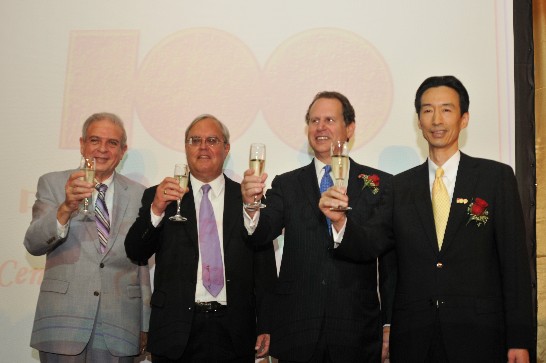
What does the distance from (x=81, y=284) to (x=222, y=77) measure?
167 centimetres

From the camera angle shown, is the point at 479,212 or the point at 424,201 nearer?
the point at 479,212

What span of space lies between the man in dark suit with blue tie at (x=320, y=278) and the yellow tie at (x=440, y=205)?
1.01 feet

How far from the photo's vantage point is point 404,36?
3.96m

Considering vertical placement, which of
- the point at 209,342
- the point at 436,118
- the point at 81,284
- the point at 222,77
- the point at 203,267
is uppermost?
the point at 222,77

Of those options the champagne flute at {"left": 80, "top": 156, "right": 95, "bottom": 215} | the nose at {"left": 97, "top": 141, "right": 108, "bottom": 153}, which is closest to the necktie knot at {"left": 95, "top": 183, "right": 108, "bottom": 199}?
the nose at {"left": 97, "top": 141, "right": 108, "bottom": 153}

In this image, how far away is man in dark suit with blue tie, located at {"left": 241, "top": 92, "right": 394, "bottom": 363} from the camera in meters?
2.81

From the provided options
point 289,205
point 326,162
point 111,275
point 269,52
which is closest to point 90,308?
point 111,275

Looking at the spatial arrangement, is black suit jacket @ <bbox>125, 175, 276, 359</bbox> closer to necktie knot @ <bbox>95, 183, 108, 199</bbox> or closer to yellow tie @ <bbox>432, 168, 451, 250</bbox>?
necktie knot @ <bbox>95, 183, 108, 199</bbox>

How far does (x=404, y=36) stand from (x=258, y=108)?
3.47 ft

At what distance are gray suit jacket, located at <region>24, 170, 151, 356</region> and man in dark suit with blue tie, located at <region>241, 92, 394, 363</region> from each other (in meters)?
0.77

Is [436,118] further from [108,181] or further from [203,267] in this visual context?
[108,181]

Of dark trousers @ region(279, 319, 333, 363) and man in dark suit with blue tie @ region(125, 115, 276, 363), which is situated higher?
man in dark suit with blue tie @ region(125, 115, 276, 363)

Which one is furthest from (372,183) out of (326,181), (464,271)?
(464,271)

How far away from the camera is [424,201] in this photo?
2.82 meters
